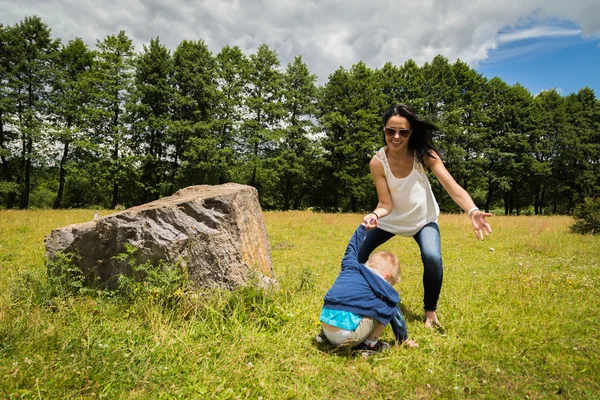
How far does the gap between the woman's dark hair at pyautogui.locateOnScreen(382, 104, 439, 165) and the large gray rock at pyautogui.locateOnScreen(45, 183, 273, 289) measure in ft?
7.77

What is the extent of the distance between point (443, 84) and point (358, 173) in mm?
12843

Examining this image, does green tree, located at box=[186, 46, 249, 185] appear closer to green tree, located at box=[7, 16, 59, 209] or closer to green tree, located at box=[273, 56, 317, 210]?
green tree, located at box=[273, 56, 317, 210]

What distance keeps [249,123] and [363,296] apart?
29.3 m

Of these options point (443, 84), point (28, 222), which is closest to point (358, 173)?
point (443, 84)

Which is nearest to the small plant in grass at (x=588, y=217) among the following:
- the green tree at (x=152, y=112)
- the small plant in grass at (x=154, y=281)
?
the small plant in grass at (x=154, y=281)

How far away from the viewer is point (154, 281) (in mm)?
3959

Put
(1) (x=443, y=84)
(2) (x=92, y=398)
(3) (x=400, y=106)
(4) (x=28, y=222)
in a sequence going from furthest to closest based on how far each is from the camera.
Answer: (1) (x=443, y=84) → (4) (x=28, y=222) → (3) (x=400, y=106) → (2) (x=92, y=398)

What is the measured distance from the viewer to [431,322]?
3801mm

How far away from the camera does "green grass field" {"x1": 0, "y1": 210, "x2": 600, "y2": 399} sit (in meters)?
2.58

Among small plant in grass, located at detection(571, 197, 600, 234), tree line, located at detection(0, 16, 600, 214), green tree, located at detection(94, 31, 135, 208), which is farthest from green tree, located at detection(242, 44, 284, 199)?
small plant in grass, located at detection(571, 197, 600, 234)

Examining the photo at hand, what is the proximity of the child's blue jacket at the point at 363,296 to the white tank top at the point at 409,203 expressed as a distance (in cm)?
93

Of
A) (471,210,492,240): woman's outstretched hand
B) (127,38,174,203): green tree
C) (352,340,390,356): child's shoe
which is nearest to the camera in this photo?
(352,340,390,356): child's shoe

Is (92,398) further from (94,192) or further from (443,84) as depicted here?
(94,192)

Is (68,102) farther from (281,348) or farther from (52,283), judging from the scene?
(281,348)
